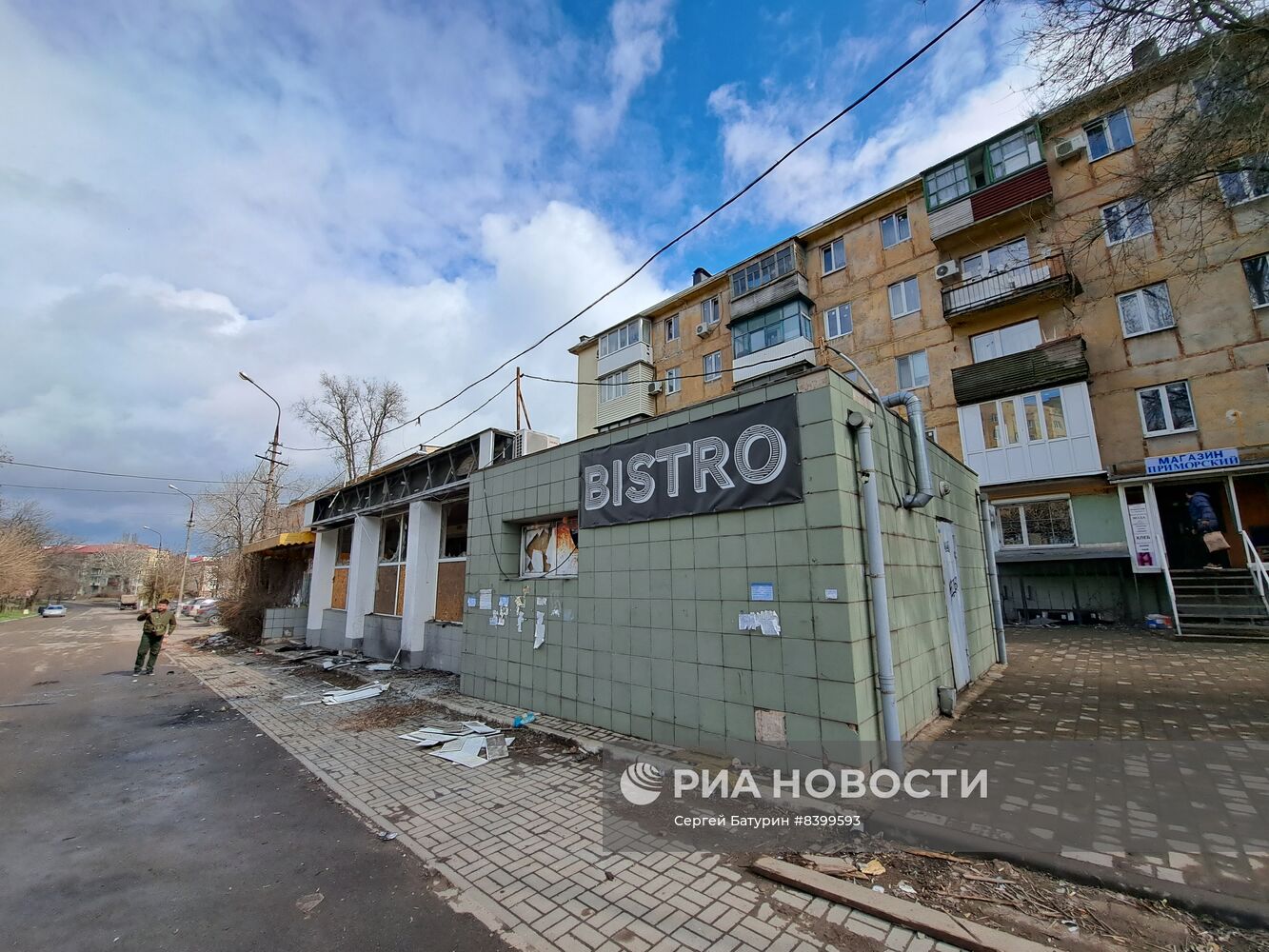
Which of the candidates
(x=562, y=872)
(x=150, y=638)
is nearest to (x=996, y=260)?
(x=562, y=872)

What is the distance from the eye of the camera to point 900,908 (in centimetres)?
281

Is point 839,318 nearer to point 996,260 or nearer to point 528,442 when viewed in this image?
point 996,260

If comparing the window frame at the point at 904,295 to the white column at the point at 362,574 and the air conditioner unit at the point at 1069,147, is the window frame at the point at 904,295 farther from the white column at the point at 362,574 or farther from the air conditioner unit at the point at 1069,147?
the white column at the point at 362,574

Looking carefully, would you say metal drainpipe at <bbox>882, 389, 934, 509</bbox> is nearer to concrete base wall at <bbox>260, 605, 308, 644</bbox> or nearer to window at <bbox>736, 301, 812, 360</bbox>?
window at <bbox>736, 301, 812, 360</bbox>

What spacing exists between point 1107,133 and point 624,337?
19199 millimetres

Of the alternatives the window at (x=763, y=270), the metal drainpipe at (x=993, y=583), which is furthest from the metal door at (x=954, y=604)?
the window at (x=763, y=270)

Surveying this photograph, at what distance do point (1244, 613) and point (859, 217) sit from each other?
1679 centimetres

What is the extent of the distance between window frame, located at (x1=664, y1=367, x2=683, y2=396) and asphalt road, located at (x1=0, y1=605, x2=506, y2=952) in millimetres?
20656

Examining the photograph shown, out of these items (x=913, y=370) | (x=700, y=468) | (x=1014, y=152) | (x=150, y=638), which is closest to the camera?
(x=700, y=468)

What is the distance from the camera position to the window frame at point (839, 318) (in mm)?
19922

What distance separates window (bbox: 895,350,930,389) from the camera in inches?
703

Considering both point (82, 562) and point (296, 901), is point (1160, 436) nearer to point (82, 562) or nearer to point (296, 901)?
point (296, 901)

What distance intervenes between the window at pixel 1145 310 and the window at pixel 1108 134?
4.59 m

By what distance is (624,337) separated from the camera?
87.8ft
